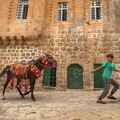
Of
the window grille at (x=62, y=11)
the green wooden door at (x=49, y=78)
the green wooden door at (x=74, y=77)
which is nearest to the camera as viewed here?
the green wooden door at (x=74, y=77)

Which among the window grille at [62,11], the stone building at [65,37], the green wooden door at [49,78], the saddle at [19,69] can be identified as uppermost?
the window grille at [62,11]

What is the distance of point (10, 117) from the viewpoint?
2.87 metres

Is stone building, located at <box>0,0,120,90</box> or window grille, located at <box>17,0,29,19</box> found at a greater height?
window grille, located at <box>17,0,29,19</box>

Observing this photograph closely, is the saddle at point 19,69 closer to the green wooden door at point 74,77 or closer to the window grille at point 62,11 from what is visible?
the green wooden door at point 74,77

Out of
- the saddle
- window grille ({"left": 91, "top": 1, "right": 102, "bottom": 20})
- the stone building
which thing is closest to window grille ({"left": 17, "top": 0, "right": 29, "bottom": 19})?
the stone building

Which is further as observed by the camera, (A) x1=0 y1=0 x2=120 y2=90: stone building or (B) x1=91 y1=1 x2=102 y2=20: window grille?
(B) x1=91 y1=1 x2=102 y2=20: window grille

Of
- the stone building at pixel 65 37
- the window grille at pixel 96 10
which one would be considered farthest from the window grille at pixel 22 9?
the window grille at pixel 96 10

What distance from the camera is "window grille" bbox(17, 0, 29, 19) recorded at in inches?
426

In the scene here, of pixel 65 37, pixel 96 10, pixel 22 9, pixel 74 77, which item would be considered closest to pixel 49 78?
pixel 74 77

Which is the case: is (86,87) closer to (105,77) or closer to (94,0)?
(105,77)

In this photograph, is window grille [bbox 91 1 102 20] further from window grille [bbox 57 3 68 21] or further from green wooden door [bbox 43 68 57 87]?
green wooden door [bbox 43 68 57 87]

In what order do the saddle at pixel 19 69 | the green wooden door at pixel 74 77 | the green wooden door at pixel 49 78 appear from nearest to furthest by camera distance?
the saddle at pixel 19 69
the green wooden door at pixel 74 77
the green wooden door at pixel 49 78

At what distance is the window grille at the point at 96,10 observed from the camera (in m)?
10.4

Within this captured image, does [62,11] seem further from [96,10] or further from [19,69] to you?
[19,69]
